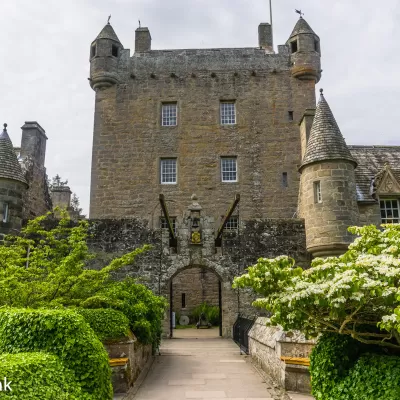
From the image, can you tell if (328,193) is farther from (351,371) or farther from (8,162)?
(8,162)

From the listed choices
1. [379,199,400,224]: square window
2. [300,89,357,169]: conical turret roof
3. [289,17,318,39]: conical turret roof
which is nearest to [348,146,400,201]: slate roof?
[379,199,400,224]: square window

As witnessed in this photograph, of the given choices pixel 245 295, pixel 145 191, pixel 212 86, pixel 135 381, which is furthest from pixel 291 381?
pixel 212 86

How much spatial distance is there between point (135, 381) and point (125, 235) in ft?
29.6

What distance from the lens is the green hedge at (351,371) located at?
5719 millimetres

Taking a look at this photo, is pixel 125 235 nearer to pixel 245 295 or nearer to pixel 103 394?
pixel 245 295

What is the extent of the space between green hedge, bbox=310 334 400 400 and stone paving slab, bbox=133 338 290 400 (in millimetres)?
2117

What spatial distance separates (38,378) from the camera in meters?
5.06

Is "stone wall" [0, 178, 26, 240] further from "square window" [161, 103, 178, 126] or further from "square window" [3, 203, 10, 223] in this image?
"square window" [161, 103, 178, 126]

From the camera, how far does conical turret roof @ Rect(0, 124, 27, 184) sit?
18438mm

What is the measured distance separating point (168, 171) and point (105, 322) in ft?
56.2

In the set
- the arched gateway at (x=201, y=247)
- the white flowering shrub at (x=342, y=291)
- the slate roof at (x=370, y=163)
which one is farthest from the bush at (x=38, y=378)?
the slate roof at (x=370, y=163)

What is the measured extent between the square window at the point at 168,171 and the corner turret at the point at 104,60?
17.6ft

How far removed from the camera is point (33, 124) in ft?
75.7

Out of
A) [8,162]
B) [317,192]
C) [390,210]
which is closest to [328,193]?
[317,192]
